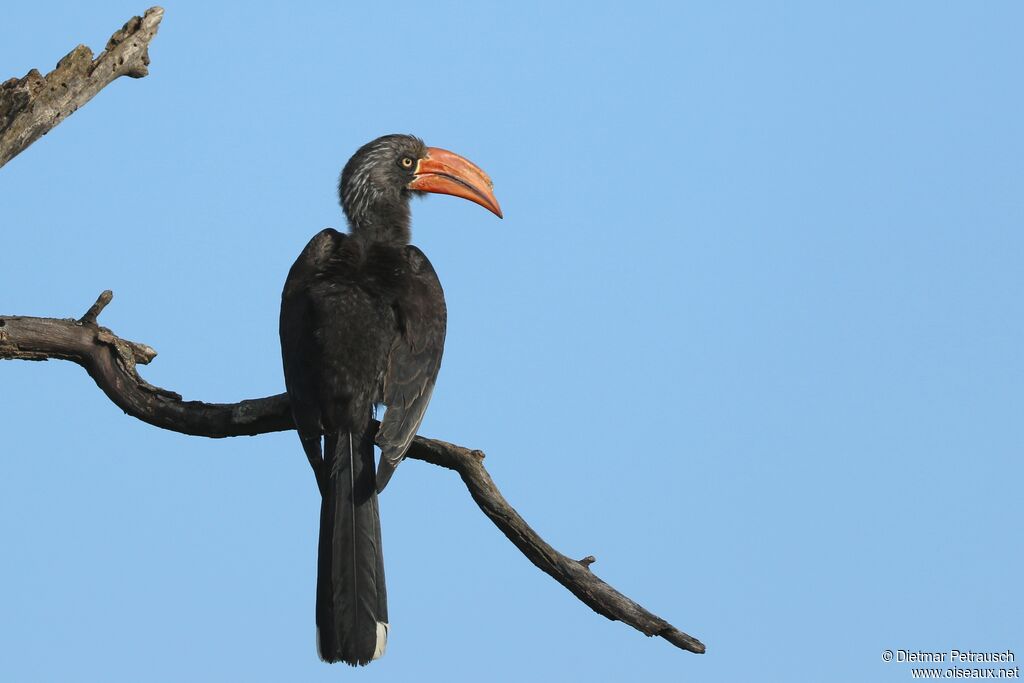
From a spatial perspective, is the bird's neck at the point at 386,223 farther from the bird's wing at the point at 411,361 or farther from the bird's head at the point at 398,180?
the bird's wing at the point at 411,361

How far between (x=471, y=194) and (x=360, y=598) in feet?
9.60

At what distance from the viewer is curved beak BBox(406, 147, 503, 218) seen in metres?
8.02

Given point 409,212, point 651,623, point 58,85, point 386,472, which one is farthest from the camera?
point 409,212

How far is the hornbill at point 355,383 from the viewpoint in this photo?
5953mm

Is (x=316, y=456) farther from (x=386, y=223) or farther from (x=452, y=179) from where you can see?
(x=452, y=179)

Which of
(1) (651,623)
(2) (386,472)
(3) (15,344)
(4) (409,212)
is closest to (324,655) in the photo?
(2) (386,472)

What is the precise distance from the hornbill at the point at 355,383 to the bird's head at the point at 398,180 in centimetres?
32

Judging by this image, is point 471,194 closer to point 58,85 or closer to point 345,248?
point 345,248

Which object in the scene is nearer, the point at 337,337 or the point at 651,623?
the point at 651,623

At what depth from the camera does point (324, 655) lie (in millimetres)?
5898

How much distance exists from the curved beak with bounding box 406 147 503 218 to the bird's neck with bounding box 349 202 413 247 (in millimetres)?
237

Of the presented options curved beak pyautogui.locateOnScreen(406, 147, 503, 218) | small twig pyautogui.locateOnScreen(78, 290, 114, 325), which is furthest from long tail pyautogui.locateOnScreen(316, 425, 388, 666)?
curved beak pyautogui.locateOnScreen(406, 147, 503, 218)

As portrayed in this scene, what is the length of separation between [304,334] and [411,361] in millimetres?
512

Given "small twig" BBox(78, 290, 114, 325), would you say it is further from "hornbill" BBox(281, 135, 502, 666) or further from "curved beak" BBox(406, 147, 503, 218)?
"curved beak" BBox(406, 147, 503, 218)
